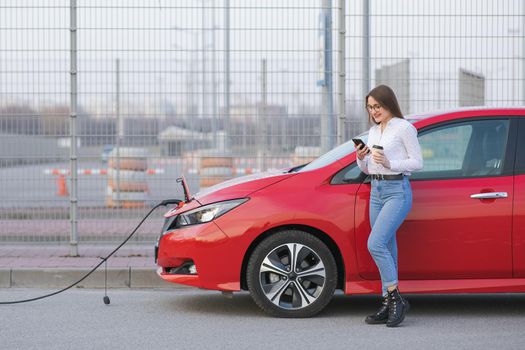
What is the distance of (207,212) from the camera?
7.20 m

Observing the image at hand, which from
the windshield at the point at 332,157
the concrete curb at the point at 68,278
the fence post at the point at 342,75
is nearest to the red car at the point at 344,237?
the windshield at the point at 332,157

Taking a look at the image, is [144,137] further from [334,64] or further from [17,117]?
[334,64]

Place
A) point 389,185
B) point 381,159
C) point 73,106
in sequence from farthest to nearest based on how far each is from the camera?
point 73,106 < point 389,185 < point 381,159

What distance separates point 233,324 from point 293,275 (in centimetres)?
56

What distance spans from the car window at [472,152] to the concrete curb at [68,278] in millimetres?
2701

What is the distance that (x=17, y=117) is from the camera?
399 inches

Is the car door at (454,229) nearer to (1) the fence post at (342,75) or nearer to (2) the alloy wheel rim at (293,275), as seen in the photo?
(2) the alloy wheel rim at (293,275)

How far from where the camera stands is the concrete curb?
876 cm

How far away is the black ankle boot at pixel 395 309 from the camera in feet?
22.4

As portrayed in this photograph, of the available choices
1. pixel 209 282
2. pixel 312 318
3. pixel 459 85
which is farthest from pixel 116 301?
pixel 459 85

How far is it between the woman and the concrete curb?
8.22ft

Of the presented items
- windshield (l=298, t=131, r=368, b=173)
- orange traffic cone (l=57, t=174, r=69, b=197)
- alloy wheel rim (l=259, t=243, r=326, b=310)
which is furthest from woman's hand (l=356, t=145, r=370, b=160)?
orange traffic cone (l=57, t=174, r=69, b=197)

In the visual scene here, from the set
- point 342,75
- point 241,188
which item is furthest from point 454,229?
point 342,75

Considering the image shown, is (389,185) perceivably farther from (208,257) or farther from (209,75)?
(209,75)
